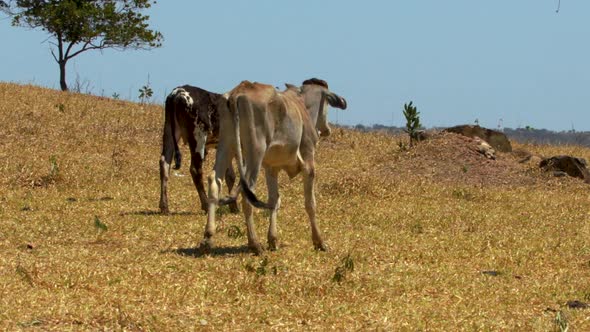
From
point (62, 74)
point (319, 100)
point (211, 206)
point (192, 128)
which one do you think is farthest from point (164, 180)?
point (62, 74)

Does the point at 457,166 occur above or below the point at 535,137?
below

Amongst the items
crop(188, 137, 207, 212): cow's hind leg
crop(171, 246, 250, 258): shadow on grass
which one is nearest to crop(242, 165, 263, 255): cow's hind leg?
crop(171, 246, 250, 258): shadow on grass

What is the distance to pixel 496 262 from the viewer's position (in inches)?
446

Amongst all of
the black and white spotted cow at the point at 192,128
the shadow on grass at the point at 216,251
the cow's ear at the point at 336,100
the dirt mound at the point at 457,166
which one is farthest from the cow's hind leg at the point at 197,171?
the dirt mound at the point at 457,166

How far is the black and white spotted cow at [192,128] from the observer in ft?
49.1

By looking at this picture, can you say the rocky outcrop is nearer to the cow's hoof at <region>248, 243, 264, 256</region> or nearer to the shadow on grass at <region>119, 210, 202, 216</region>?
the shadow on grass at <region>119, 210, 202, 216</region>

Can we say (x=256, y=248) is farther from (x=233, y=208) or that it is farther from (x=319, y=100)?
(x=233, y=208)

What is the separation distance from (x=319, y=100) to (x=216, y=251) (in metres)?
2.49

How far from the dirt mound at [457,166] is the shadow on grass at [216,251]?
973 centimetres

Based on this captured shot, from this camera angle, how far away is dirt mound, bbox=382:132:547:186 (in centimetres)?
2091

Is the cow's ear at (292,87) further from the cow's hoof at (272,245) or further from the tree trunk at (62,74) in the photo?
the tree trunk at (62,74)

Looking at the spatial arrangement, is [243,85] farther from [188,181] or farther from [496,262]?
[188,181]

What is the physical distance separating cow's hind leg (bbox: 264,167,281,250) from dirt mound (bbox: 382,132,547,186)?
30.4 ft

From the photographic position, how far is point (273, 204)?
37.7 feet
